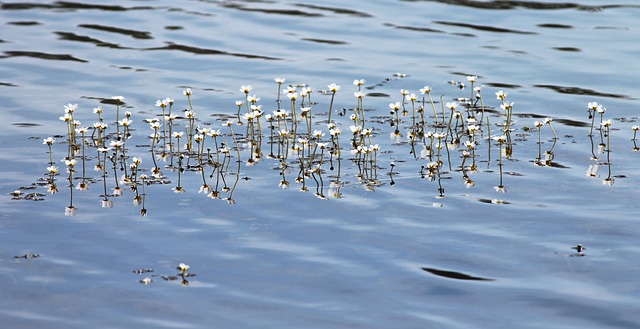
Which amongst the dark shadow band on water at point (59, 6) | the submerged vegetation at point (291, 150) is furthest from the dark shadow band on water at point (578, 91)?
the dark shadow band on water at point (59, 6)

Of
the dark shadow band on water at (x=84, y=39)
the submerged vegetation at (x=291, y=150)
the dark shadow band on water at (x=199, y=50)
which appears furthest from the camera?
the dark shadow band on water at (x=84, y=39)

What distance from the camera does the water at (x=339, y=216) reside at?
24.5 ft

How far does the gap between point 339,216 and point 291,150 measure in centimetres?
215

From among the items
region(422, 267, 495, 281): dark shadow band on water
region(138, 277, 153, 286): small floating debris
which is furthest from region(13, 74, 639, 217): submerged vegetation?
region(422, 267, 495, 281): dark shadow band on water

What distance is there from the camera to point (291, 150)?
1127 cm

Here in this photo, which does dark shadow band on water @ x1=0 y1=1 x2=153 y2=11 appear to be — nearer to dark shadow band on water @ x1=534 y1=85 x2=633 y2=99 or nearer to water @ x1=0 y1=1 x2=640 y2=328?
water @ x1=0 y1=1 x2=640 y2=328

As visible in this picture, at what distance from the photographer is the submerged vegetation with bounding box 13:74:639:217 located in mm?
10117

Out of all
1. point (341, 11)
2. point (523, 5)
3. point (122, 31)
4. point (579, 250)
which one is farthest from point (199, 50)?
point (579, 250)

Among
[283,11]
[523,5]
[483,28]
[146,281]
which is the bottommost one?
[146,281]

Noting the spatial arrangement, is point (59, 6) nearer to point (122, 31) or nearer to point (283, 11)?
point (122, 31)

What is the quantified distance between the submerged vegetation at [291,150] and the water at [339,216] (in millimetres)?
73

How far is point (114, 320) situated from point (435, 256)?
270 cm

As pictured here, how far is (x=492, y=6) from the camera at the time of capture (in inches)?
798

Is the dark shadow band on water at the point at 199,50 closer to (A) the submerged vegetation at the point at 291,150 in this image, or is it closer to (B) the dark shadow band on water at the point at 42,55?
(B) the dark shadow band on water at the point at 42,55
